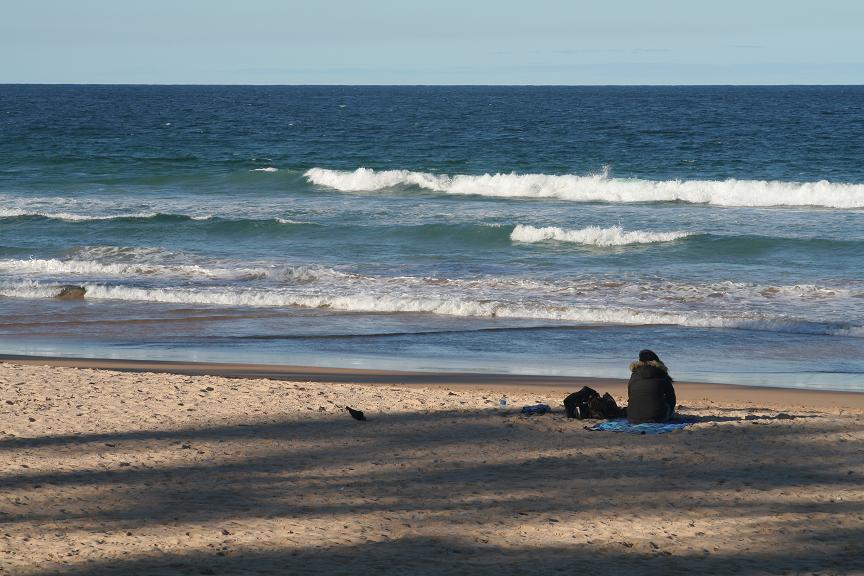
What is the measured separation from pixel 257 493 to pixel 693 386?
5674mm

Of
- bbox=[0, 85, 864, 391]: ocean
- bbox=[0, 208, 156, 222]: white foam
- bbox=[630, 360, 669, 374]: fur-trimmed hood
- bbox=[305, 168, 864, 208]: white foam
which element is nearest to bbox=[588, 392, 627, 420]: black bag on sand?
bbox=[630, 360, 669, 374]: fur-trimmed hood

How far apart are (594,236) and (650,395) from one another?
14124 millimetres

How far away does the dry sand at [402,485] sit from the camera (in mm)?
6496

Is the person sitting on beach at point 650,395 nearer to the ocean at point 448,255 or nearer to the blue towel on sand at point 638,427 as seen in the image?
the blue towel on sand at point 638,427

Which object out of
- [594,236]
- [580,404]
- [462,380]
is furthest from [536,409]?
[594,236]

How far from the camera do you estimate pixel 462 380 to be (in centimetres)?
1191

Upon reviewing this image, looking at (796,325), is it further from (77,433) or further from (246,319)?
(77,433)

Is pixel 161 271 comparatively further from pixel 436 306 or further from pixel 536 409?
pixel 536 409

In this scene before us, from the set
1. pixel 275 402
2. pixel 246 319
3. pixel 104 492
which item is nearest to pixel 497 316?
pixel 246 319

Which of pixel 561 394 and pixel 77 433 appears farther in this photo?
pixel 561 394

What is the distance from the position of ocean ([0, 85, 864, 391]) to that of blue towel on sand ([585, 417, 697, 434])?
284 centimetres

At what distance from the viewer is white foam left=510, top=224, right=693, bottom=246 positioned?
23.0 metres

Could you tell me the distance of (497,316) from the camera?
16031 millimetres

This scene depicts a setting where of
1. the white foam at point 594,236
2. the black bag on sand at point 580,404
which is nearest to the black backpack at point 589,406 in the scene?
the black bag on sand at point 580,404
